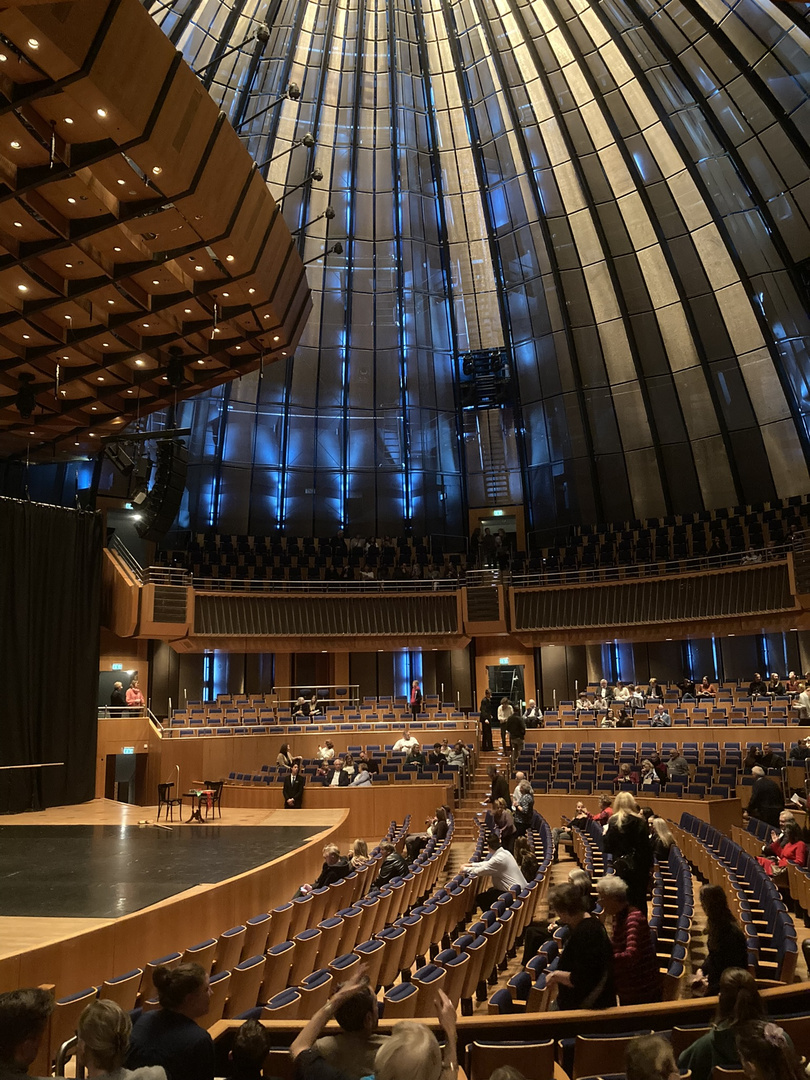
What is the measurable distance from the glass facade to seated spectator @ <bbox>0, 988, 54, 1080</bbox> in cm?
1674

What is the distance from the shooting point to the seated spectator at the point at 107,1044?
2.44 metres

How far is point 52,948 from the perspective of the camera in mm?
5500

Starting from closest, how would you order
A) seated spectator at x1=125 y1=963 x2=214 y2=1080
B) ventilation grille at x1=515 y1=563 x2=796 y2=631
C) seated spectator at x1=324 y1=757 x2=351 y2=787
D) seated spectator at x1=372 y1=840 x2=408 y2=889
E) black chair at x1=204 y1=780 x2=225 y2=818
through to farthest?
seated spectator at x1=125 y1=963 x2=214 y2=1080
seated spectator at x1=372 y1=840 x2=408 y2=889
black chair at x1=204 y1=780 x2=225 y2=818
seated spectator at x1=324 y1=757 x2=351 y2=787
ventilation grille at x1=515 y1=563 x2=796 y2=631

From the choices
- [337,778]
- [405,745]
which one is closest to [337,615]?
[405,745]

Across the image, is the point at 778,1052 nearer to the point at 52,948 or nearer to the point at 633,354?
the point at 52,948

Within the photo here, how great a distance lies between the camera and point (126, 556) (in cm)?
1964

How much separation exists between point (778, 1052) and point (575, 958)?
4.35 ft

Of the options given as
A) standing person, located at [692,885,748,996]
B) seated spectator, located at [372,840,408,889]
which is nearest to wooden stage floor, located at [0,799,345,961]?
seated spectator, located at [372,840,408,889]

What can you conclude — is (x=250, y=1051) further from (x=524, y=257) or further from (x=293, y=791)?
(x=524, y=257)

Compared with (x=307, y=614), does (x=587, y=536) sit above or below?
above

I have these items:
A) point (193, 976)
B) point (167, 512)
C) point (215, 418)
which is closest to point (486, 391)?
point (215, 418)

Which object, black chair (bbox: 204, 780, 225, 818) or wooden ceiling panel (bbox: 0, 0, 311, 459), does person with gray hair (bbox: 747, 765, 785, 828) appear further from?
wooden ceiling panel (bbox: 0, 0, 311, 459)

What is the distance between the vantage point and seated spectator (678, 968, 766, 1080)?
9.68 ft

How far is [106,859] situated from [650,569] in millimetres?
16061
